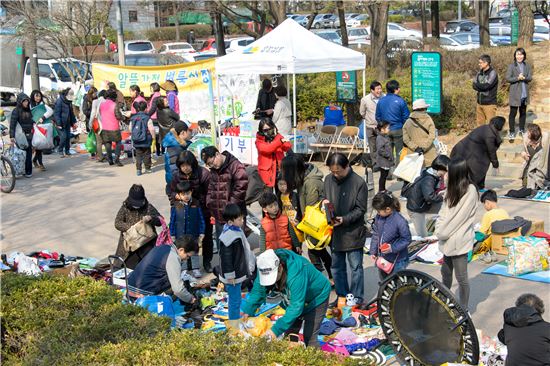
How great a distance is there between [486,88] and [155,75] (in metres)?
8.95

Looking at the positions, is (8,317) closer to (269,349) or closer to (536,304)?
(269,349)

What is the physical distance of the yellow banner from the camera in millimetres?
19297

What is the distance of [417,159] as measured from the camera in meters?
12.2

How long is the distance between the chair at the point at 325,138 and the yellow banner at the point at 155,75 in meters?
2.95

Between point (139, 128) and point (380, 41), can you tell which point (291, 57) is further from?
point (380, 41)

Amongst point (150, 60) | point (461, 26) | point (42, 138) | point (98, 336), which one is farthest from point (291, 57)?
point (461, 26)

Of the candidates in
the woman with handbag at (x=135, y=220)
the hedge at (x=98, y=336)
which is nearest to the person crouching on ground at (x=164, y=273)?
the hedge at (x=98, y=336)

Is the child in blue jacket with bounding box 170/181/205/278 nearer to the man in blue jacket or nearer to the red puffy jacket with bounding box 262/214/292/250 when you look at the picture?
the red puffy jacket with bounding box 262/214/292/250

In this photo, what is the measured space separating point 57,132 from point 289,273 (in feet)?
43.9

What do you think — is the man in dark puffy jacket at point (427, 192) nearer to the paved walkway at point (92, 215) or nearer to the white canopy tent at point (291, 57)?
the paved walkway at point (92, 215)

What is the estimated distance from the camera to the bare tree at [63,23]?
27047 millimetres

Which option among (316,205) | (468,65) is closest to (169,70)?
(468,65)

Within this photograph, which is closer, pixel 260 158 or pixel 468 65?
pixel 260 158

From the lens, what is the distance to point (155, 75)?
20891mm
